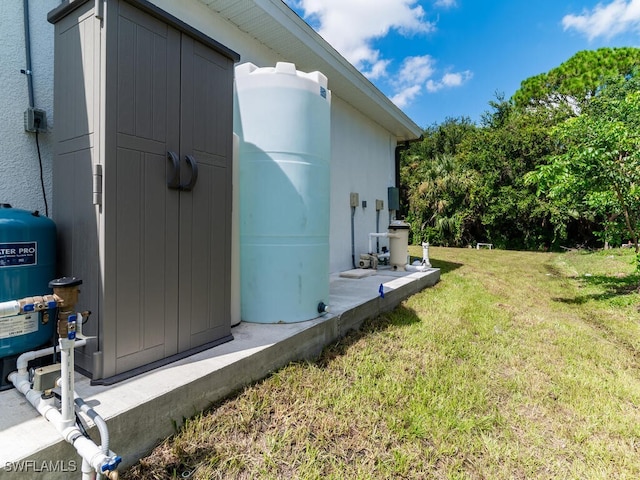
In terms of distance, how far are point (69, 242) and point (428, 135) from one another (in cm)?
2396

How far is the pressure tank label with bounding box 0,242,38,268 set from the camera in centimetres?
170

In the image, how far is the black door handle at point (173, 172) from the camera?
6.88 feet

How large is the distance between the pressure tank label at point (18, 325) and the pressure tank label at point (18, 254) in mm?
→ 263

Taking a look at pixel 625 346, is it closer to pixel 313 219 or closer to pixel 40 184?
pixel 313 219

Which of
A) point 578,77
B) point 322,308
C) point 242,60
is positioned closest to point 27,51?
point 242,60

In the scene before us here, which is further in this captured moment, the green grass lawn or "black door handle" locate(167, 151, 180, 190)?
"black door handle" locate(167, 151, 180, 190)

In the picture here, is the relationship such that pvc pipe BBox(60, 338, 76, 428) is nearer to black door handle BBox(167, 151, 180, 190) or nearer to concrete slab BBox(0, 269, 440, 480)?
concrete slab BBox(0, 269, 440, 480)

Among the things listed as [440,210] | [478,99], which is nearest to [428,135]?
[478,99]

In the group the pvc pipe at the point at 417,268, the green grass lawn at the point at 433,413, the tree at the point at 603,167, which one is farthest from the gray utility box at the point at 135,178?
the tree at the point at 603,167

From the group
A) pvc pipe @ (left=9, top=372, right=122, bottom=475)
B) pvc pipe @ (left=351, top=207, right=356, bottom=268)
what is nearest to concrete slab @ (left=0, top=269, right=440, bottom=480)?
pvc pipe @ (left=9, top=372, right=122, bottom=475)

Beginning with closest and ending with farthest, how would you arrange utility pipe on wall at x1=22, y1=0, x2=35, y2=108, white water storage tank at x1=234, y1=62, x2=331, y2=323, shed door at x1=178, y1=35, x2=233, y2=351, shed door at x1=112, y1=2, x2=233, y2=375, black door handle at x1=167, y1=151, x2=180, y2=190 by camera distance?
shed door at x1=112, y1=2, x2=233, y2=375 < black door handle at x1=167, y1=151, x2=180, y2=190 < shed door at x1=178, y1=35, x2=233, y2=351 < utility pipe on wall at x1=22, y1=0, x2=35, y2=108 < white water storage tank at x1=234, y1=62, x2=331, y2=323

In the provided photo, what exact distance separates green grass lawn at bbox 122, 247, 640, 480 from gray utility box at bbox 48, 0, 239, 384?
2.00 feet

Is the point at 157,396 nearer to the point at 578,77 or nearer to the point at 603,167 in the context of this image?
the point at 603,167

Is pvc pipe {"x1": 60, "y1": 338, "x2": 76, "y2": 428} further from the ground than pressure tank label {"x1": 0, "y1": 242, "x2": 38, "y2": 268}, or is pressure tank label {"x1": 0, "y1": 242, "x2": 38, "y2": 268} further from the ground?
pressure tank label {"x1": 0, "y1": 242, "x2": 38, "y2": 268}
